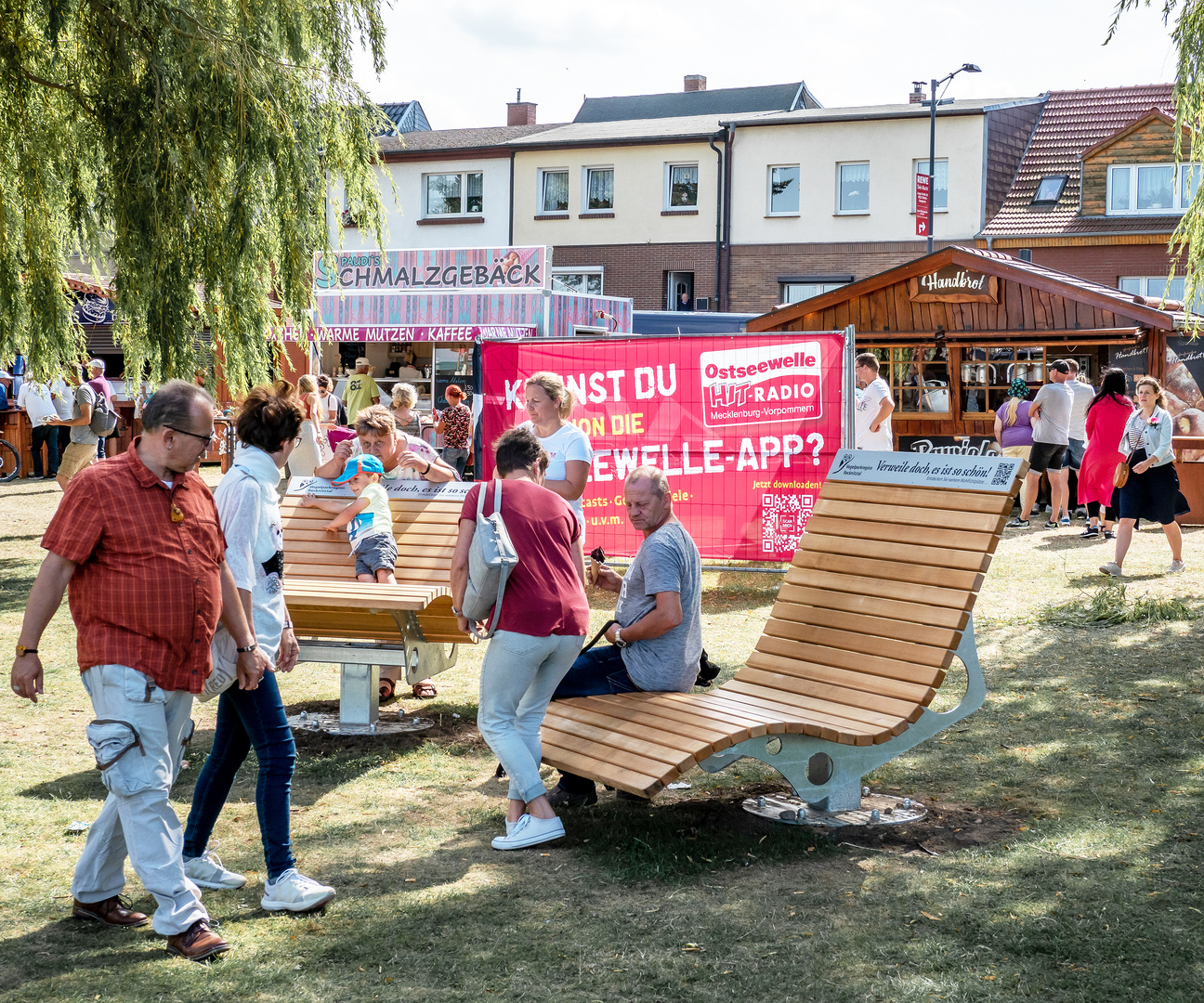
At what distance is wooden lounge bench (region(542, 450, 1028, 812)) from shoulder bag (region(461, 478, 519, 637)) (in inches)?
26.4

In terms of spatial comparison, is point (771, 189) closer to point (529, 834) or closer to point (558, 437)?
point (558, 437)

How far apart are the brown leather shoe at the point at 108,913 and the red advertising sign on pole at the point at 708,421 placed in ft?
22.3

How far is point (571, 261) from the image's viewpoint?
37688mm

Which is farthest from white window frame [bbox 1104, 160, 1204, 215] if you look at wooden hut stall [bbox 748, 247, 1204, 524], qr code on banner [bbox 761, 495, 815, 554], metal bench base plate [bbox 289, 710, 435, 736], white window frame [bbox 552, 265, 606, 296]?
metal bench base plate [bbox 289, 710, 435, 736]

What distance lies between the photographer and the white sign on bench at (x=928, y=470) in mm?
5398

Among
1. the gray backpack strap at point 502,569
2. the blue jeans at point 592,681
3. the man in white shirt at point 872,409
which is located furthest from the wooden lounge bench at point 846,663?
the man in white shirt at point 872,409

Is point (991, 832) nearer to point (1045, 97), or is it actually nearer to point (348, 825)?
point (348, 825)

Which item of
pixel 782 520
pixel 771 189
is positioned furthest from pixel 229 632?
pixel 771 189

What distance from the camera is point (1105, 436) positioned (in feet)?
43.7

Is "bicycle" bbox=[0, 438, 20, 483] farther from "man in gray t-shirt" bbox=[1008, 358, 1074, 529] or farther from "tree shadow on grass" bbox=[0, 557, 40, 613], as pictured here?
"man in gray t-shirt" bbox=[1008, 358, 1074, 529]

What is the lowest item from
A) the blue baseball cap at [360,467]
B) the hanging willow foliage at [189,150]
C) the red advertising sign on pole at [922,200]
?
the blue baseball cap at [360,467]

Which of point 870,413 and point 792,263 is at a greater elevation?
point 792,263

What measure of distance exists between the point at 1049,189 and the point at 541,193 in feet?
47.0

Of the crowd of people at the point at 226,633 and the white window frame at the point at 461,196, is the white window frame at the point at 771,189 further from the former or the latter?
the crowd of people at the point at 226,633
